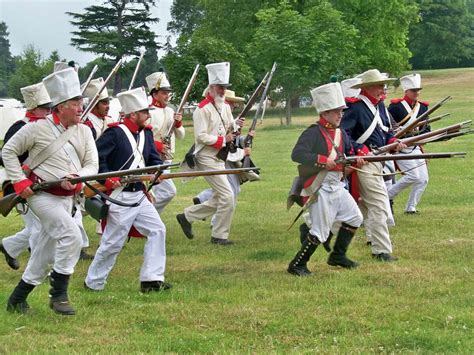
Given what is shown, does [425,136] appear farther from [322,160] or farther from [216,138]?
[216,138]

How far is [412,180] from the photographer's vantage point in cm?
1223

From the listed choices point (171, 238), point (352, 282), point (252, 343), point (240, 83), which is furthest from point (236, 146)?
Result: point (240, 83)

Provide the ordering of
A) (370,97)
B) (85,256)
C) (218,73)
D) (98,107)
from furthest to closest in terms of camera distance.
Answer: (218,73) → (98,107) → (85,256) → (370,97)

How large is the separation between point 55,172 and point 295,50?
109ft

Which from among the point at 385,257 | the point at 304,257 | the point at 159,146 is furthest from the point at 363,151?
the point at 159,146

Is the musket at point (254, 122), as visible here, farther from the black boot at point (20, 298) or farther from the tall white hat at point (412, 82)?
the black boot at point (20, 298)

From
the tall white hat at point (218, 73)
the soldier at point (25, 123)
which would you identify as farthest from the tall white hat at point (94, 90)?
the soldier at point (25, 123)

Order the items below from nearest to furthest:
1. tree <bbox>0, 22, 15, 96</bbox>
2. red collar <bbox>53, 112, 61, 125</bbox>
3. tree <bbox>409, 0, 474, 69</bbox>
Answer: red collar <bbox>53, 112, 61, 125</bbox> < tree <bbox>409, 0, 474, 69</bbox> < tree <bbox>0, 22, 15, 96</bbox>

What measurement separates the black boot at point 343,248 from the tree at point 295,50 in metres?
30.5

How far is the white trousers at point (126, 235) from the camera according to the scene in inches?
310

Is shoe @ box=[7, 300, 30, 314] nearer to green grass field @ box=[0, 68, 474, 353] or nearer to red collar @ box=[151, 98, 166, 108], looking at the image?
green grass field @ box=[0, 68, 474, 353]

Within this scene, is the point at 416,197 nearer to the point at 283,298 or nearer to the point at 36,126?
the point at 283,298

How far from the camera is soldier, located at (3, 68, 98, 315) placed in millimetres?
6797

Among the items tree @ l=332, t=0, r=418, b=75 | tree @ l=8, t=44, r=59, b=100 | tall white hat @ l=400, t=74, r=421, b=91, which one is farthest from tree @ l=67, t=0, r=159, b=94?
tall white hat @ l=400, t=74, r=421, b=91
